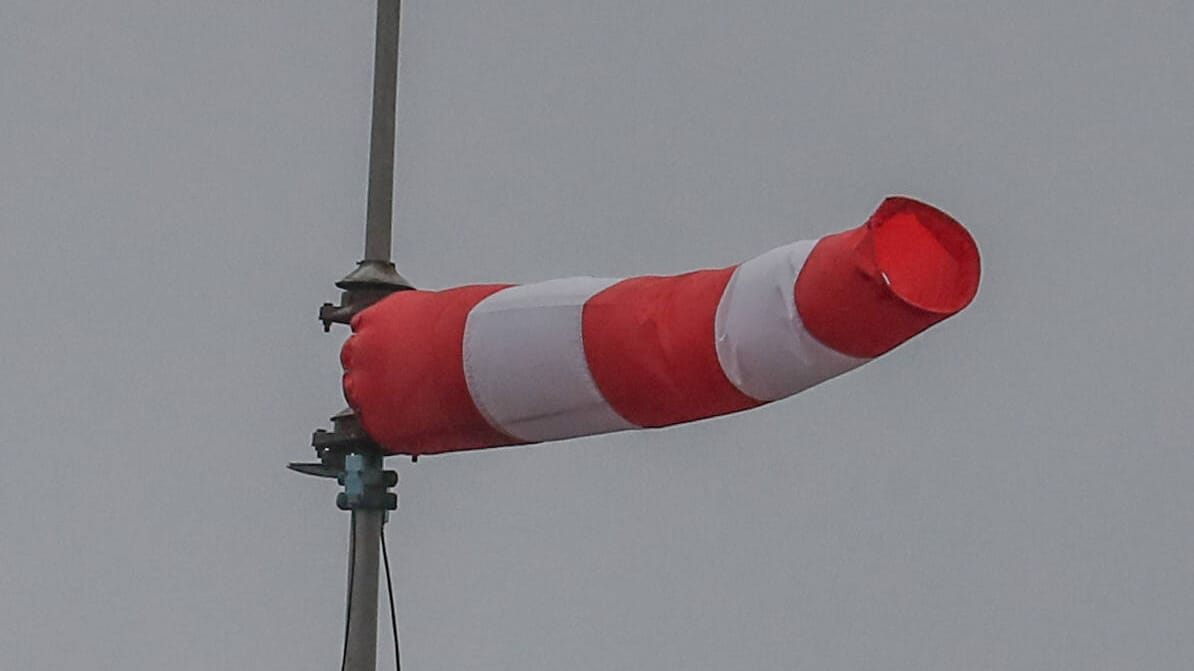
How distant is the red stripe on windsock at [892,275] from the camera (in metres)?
2.05

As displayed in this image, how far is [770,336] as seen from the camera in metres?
2.15

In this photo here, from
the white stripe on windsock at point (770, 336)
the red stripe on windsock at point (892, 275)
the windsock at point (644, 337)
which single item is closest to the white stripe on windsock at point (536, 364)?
the windsock at point (644, 337)

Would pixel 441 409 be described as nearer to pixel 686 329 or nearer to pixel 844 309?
pixel 686 329

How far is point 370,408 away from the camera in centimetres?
261

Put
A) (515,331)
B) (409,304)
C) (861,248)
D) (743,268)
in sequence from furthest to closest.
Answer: (409,304) < (515,331) < (743,268) < (861,248)

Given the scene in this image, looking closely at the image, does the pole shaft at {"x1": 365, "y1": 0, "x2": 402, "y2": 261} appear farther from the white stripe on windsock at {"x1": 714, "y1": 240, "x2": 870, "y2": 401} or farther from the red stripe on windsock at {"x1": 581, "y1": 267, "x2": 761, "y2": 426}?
the white stripe on windsock at {"x1": 714, "y1": 240, "x2": 870, "y2": 401}

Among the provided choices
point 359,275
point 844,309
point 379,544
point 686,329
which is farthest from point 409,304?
point 844,309

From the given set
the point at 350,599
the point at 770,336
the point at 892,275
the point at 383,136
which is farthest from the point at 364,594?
the point at 892,275

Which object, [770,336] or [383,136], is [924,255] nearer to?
[770,336]

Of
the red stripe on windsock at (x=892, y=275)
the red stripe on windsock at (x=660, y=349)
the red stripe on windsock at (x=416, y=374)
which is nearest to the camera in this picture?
the red stripe on windsock at (x=892, y=275)

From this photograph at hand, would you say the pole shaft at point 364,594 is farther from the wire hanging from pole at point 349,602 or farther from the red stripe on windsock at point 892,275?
the red stripe on windsock at point 892,275

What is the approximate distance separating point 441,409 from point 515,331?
0.16m

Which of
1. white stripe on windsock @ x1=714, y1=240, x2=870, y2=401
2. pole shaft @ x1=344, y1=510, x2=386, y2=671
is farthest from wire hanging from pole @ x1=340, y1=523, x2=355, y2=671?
white stripe on windsock @ x1=714, y1=240, x2=870, y2=401

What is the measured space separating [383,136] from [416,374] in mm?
335
